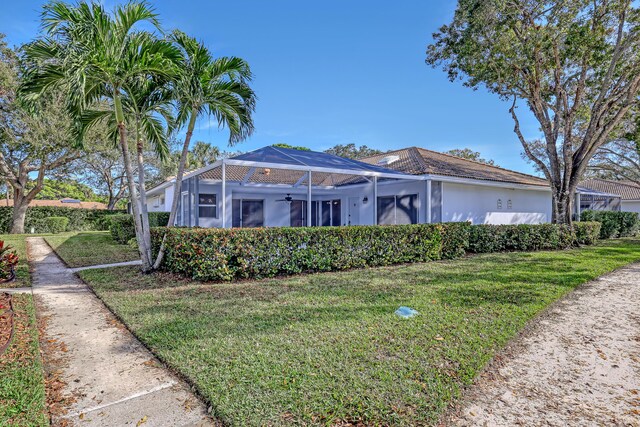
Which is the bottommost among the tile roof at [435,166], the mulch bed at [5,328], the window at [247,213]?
the mulch bed at [5,328]

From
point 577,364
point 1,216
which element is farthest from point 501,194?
point 1,216

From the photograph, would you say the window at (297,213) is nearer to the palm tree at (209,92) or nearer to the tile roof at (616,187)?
the palm tree at (209,92)

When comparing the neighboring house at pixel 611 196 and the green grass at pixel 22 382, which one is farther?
the neighboring house at pixel 611 196

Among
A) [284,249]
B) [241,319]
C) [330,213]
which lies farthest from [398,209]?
[241,319]

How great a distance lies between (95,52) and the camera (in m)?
6.57

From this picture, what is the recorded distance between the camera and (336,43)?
13.8 meters

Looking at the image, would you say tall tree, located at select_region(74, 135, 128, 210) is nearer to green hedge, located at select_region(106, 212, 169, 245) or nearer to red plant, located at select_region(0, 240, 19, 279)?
green hedge, located at select_region(106, 212, 169, 245)

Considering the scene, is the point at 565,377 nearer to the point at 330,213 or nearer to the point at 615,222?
the point at 330,213

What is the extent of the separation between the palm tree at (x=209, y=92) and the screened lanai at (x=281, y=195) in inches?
130

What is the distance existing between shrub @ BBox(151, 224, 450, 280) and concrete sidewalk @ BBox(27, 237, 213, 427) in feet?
6.91

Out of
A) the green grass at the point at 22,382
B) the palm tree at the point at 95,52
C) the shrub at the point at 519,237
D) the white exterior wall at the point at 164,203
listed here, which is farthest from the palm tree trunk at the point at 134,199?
the shrub at the point at 519,237

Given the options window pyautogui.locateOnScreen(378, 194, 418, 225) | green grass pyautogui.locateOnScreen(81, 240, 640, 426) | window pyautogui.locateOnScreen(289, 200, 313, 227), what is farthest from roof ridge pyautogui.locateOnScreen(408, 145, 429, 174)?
green grass pyautogui.locateOnScreen(81, 240, 640, 426)

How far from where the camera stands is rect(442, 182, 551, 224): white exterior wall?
50.1 ft

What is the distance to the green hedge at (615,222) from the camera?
1956 cm
